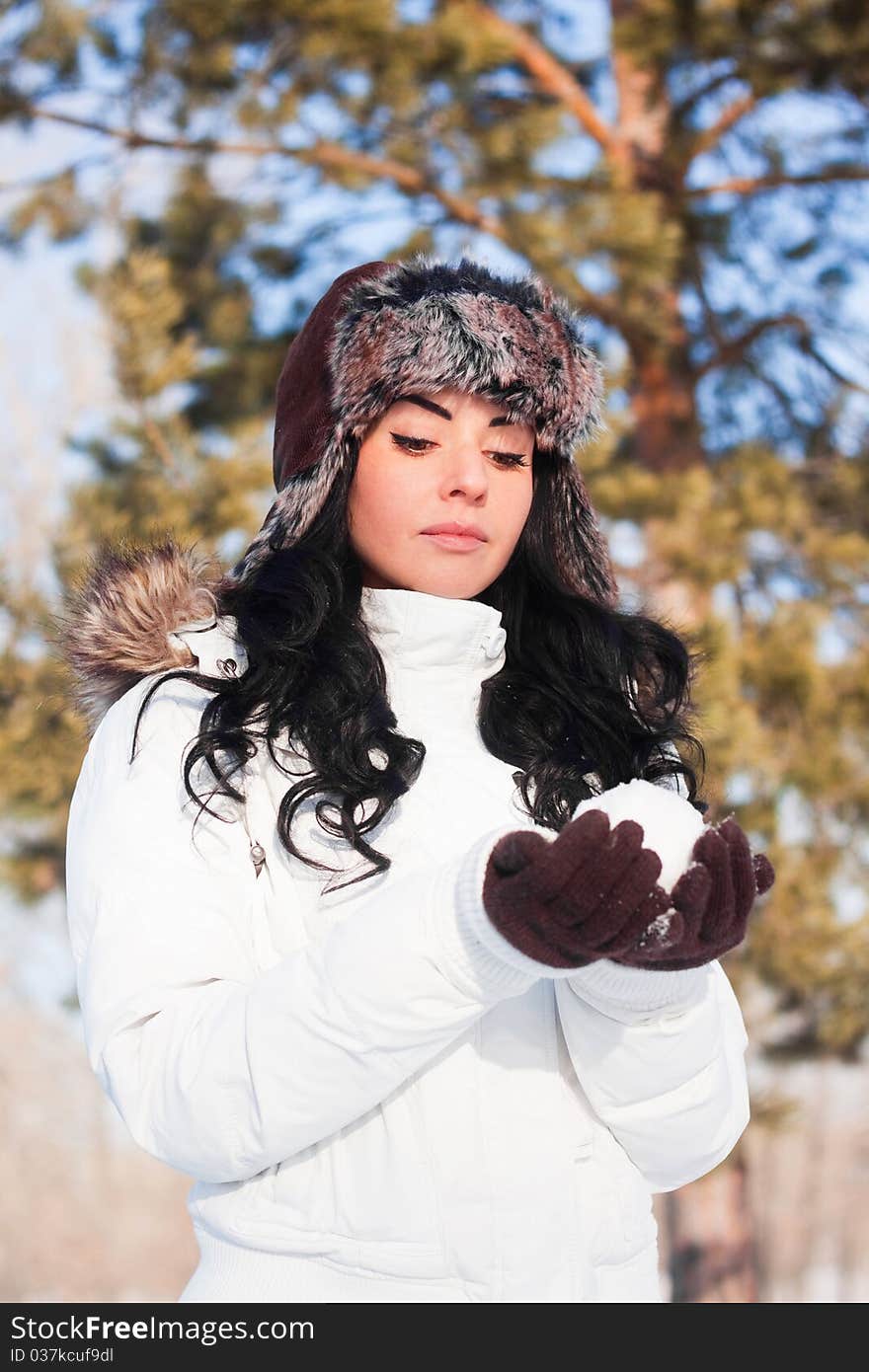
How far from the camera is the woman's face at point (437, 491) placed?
171 cm

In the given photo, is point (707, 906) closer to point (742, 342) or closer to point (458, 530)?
point (458, 530)

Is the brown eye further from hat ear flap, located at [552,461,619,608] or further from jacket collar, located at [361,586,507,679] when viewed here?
hat ear flap, located at [552,461,619,608]

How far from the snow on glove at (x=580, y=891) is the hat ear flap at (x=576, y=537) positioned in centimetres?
92

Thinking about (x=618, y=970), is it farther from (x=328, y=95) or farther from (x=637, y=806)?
(x=328, y=95)

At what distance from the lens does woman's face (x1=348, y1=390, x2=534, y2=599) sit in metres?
1.71

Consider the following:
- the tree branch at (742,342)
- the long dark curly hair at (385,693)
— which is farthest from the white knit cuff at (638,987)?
the tree branch at (742,342)

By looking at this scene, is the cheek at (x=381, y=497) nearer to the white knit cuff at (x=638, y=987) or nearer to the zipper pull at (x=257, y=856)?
the zipper pull at (x=257, y=856)

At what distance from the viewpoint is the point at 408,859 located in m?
1.55

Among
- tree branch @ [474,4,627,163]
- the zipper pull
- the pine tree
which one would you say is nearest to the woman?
the zipper pull

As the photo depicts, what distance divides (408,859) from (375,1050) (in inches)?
13.0

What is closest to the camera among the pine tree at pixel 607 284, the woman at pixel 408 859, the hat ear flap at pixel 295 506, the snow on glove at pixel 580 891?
the snow on glove at pixel 580 891

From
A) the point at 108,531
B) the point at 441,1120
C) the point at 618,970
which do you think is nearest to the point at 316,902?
the point at 441,1120

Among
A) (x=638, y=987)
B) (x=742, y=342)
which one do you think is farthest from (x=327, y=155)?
(x=638, y=987)

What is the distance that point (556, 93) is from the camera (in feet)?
19.2
